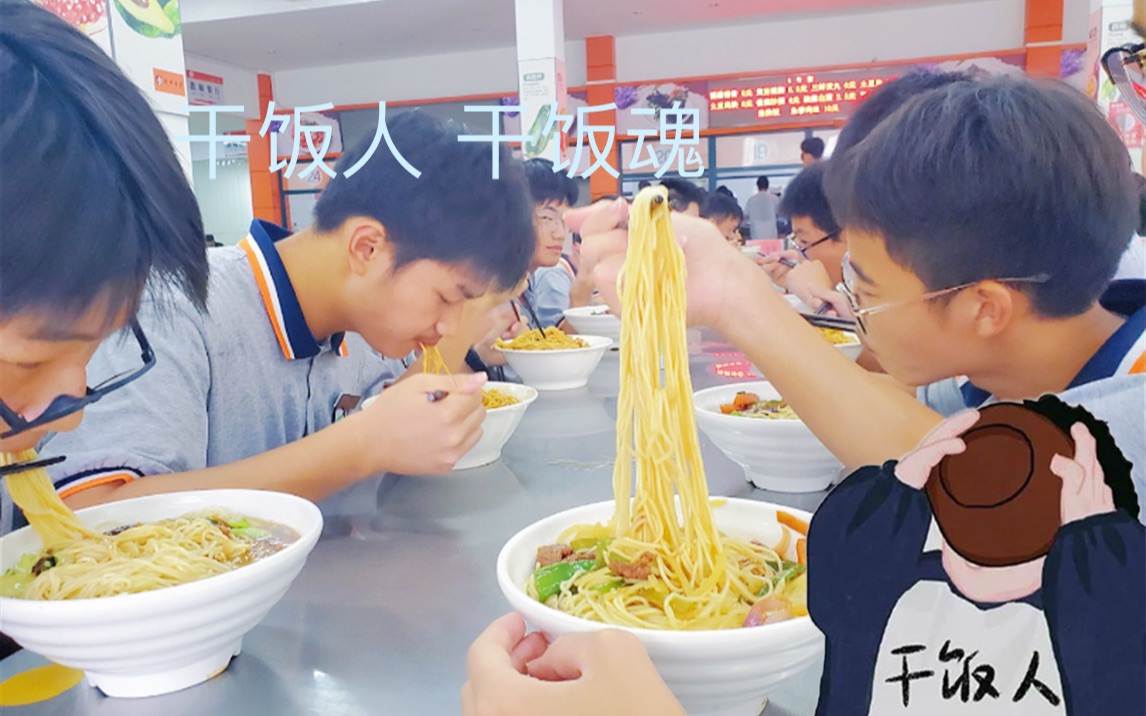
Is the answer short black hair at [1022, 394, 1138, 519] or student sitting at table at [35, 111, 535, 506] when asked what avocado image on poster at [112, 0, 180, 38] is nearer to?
student sitting at table at [35, 111, 535, 506]

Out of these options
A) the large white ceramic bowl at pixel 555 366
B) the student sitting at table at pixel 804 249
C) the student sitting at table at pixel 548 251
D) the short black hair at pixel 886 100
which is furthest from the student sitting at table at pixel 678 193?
the student sitting at table at pixel 548 251

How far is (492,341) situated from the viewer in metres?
2.14

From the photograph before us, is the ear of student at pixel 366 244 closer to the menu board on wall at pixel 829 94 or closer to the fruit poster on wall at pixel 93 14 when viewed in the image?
the menu board on wall at pixel 829 94

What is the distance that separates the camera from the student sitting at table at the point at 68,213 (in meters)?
0.46

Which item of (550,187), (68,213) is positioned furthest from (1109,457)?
(550,187)

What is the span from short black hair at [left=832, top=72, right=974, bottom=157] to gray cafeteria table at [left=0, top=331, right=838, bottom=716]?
388 mm

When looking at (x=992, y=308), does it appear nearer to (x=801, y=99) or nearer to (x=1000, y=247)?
(x=1000, y=247)

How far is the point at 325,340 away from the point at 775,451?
2.98 feet

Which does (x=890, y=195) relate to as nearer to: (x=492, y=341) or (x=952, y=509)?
(x=952, y=509)

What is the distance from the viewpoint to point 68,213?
0.48 metres

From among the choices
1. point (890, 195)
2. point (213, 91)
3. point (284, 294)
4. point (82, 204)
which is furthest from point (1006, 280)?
point (213, 91)

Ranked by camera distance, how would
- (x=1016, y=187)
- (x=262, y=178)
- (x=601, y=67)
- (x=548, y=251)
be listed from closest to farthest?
(x=1016, y=187), (x=262, y=178), (x=548, y=251), (x=601, y=67)

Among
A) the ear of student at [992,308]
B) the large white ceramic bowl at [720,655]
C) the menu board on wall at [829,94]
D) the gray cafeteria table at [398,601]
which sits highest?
the menu board on wall at [829,94]

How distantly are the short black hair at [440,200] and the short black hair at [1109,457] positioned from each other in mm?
841
